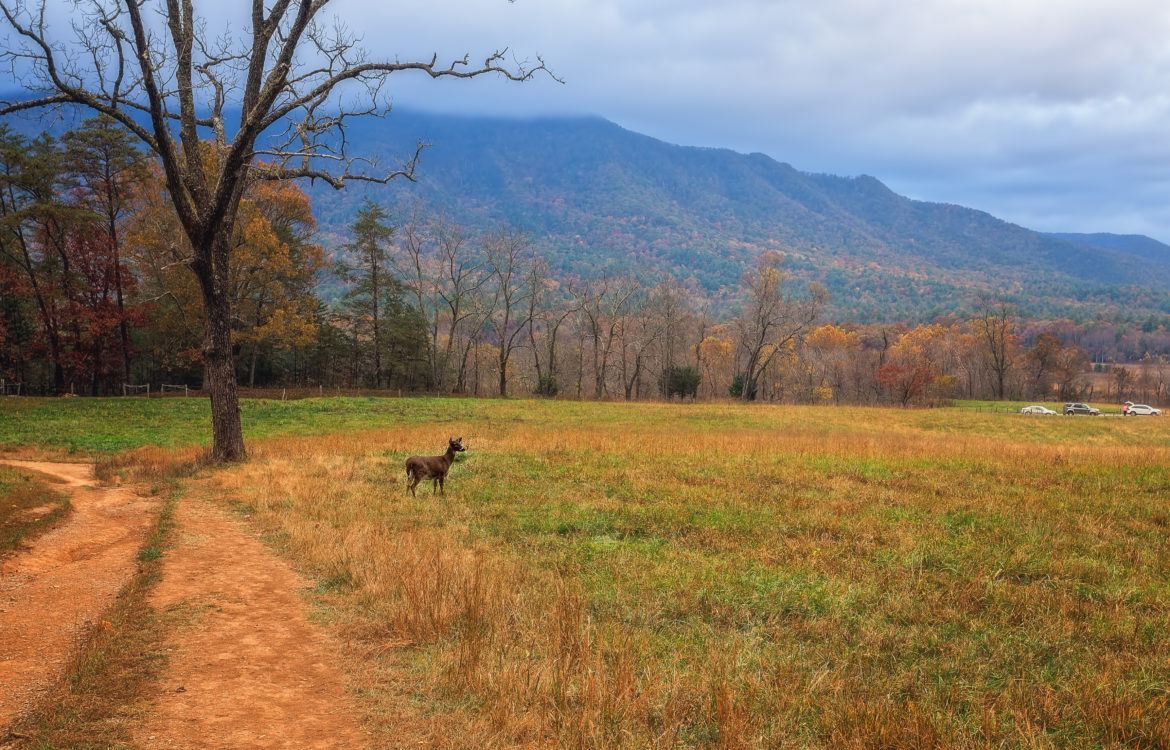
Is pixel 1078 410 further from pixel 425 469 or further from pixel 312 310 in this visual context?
pixel 312 310

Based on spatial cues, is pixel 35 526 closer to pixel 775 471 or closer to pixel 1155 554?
pixel 775 471

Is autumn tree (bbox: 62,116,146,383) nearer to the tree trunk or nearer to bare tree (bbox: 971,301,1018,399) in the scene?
the tree trunk

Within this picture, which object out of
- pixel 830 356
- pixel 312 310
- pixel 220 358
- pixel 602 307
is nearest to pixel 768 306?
pixel 602 307

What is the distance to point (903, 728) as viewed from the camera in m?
4.05

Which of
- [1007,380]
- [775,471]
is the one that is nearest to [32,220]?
[775,471]

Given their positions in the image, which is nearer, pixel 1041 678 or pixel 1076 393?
pixel 1041 678

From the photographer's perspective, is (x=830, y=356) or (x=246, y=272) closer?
(x=246, y=272)

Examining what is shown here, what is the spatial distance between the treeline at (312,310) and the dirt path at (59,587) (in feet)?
22.1

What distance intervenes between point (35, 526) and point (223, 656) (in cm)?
576

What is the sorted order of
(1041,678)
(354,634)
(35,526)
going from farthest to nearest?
1. (35,526)
2. (354,634)
3. (1041,678)

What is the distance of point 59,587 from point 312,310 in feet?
151

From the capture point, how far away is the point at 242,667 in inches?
196

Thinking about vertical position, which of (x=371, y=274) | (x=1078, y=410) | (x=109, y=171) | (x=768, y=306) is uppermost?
(x=109, y=171)

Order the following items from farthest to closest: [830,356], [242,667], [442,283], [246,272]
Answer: [830,356] → [442,283] → [246,272] → [242,667]
